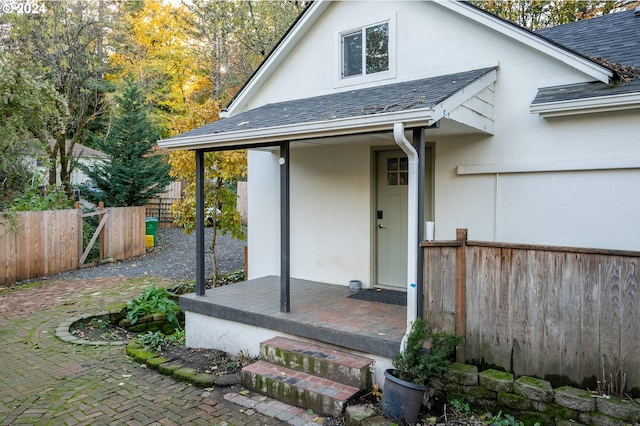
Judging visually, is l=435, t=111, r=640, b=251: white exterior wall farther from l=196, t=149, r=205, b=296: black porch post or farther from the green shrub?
the green shrub

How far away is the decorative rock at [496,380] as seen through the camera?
11.7 ft

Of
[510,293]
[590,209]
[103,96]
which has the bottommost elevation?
[510,293]

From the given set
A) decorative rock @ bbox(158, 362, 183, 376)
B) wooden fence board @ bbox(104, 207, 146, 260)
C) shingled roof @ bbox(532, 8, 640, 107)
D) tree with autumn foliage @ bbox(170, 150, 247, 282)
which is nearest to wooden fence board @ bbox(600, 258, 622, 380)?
shingled roof @ bbox(532, 8, 640, 107)

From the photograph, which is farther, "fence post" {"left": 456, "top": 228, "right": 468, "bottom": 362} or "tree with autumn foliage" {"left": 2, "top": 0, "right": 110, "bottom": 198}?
"tree with autumn foliage" {"left": 2, "top": 0, "right": 110, "bottom": 198}

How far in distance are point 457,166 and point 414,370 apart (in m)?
2.99

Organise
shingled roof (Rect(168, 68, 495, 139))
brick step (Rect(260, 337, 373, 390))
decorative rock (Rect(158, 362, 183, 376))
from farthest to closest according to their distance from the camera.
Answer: decorative rock (Rect(158, 362, 183, 376))
shingled roof (Rect(168, 68, 495, 139))
brick step (Rect(260, 337, 373, 390))

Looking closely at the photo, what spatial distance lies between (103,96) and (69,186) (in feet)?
11.9

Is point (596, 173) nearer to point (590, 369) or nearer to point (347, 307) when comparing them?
point (590, 369)

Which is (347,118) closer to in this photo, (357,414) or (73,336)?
(357,414)

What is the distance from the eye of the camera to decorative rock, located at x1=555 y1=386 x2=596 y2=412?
10.6 feet

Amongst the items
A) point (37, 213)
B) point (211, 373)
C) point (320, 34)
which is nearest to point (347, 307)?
point (211, 373)

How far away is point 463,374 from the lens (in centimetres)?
374

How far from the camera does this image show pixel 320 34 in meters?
7.20

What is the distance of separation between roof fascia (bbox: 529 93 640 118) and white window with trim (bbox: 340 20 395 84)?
2366 mm
